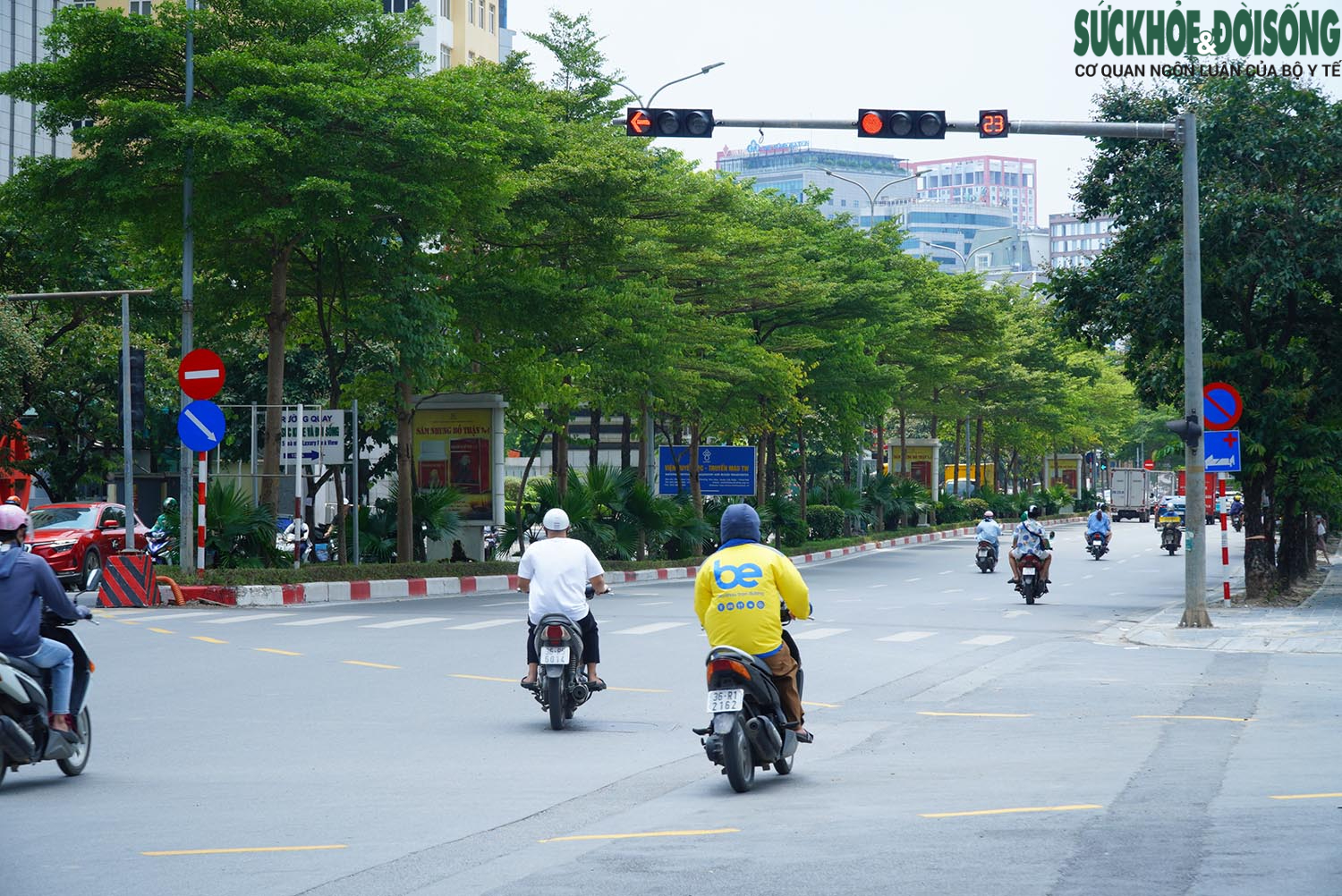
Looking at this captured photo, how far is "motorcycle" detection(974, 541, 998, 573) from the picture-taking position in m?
36.8

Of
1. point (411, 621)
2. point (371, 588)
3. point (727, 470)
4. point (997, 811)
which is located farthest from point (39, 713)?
point (727, 470)

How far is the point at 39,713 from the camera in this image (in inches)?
355

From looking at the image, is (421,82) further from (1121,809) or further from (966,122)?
(1121,809)

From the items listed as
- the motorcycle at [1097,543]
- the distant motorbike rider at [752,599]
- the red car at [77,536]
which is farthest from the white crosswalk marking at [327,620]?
the motorcycle at [1097,543]

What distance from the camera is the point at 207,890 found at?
254 inches

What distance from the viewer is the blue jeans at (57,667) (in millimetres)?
9156

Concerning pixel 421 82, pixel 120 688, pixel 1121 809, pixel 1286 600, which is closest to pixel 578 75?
pixel 421 82

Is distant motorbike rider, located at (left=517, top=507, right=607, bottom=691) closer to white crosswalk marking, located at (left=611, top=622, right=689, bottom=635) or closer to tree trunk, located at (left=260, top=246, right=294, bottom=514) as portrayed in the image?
white crosswalk marking, located at (left=611, top=622, right=689, bottom=635)

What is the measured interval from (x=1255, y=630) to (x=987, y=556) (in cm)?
1633

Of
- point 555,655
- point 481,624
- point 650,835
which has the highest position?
point 555,655

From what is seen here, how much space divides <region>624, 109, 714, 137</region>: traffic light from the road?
18.2 ft

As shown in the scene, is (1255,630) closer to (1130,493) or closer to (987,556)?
(987,556)

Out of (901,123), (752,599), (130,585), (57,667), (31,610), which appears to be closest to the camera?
(752,599)

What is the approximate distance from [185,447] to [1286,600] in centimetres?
1735
